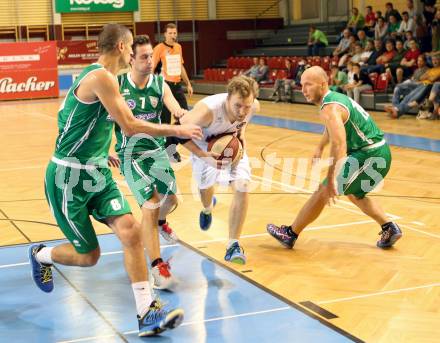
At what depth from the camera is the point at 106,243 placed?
685cm

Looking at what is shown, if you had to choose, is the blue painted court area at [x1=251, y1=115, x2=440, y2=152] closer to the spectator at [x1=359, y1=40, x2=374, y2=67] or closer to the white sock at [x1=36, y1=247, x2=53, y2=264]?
the spectator at [x1=359, y1=40, x2=374, y2=67]

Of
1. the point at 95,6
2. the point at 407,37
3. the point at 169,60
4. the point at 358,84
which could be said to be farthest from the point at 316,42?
the point at 169,60

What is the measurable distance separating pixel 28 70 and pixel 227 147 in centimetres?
1833

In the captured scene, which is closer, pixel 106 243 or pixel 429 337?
pixel 429 337

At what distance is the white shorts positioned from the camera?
241 inches

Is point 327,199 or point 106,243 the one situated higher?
point 327,199

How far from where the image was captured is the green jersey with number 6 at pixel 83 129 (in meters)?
4.57

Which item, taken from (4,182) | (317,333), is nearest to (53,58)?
(4,182)

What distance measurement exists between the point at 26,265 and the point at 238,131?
2115 millimetres

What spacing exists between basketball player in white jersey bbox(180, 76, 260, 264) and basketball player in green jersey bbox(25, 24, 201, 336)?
46.1 inches

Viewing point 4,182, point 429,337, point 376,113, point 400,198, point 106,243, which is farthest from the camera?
point 376,113

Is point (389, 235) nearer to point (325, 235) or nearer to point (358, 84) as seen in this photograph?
point (325, 235)

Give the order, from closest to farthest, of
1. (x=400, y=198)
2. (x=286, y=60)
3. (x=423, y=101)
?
(x=400, y=198) < (x=423, y=101) < (x=286, y=60)

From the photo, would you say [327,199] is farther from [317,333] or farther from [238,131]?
[317,333]
